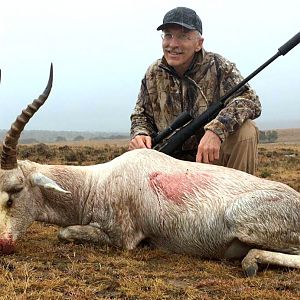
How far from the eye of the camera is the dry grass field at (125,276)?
4305 mm

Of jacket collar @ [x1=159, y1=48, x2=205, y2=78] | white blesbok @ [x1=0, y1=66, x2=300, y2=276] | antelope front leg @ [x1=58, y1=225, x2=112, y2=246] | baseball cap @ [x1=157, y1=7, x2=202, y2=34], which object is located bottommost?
antelope front leg @ [x1=58, y1=225, x2=112, y2=246]

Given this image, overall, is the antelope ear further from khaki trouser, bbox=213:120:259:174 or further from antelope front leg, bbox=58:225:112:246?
khaki trouser, bbox=213:120:259:174

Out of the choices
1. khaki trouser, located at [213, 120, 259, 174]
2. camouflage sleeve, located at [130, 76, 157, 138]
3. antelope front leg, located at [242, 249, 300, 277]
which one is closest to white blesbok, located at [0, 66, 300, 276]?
antelope front leg, located at [242, 249, 300, 277]

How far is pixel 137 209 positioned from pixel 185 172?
643 millimetres

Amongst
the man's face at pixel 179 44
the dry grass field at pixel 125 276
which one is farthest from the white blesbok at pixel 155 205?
the man's face at pixel 179 44

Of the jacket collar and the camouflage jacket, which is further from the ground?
the jacket collar

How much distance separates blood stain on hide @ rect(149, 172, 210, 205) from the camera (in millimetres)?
5781

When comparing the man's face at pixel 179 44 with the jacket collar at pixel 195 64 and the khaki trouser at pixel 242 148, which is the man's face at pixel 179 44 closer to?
the jacket collar at pixel 195 64

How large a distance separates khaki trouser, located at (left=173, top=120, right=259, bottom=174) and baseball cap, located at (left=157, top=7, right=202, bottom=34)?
1.45 metres

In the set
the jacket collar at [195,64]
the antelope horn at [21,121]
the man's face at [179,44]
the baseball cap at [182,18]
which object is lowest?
the antelope horn at [21,121]

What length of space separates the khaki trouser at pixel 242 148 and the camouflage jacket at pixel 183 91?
20 centimetres

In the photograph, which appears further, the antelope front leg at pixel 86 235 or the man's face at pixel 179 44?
the man's face at pixel 179 44

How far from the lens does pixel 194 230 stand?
5625 mm

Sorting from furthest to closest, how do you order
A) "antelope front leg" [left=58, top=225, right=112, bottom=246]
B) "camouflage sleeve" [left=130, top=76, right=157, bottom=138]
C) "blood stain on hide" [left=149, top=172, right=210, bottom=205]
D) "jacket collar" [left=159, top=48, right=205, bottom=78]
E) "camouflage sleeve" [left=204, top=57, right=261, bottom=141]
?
"camouflage sleeve" [left=130, top=76, right=157, bottom=138] → "jacket collar" [left=159, top=48, right=205, bottom=78] → "camouflage sleeve" [left=204, top=57, right=261, bottom=141] → "antelope front leg" [left=58, top=225, right=112, bottom=246] → "blood stain on hide" [left=149, top=172, right=210, bottom=205]
